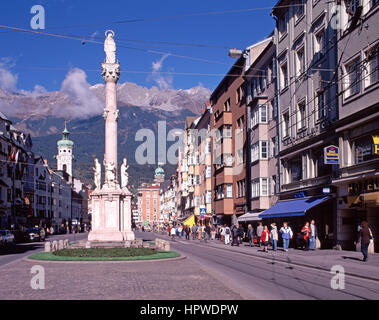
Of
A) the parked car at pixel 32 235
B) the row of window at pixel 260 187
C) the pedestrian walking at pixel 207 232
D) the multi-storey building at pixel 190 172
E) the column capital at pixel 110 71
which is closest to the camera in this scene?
the column capital at pixel 110 71

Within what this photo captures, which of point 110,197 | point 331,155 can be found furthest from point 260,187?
point 331,155

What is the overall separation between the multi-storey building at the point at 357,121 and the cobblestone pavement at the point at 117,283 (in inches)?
450

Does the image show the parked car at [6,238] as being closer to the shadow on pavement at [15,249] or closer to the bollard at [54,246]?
the shadow on pavement at [15,249]

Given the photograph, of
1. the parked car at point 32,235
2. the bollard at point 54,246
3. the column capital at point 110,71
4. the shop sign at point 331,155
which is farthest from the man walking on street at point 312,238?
the parked car at point 32,235

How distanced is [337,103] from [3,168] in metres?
58.4

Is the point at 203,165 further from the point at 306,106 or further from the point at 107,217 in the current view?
the point at 306,106

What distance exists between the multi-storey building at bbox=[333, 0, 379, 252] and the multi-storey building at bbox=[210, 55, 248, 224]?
75.2 feet

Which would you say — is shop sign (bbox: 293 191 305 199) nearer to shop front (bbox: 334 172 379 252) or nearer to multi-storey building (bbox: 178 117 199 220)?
shop front (bbox: 334 172 379 252)

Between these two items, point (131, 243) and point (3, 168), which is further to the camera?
point (3, 168)

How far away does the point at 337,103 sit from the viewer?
3161 cm

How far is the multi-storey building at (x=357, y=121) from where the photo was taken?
1067 inches

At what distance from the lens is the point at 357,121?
28.4 meters
